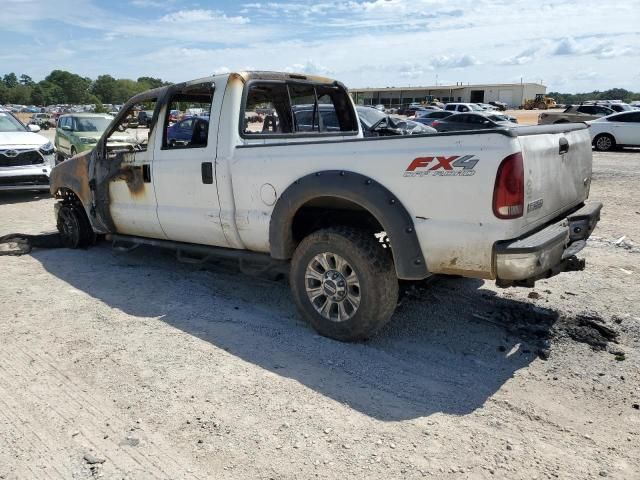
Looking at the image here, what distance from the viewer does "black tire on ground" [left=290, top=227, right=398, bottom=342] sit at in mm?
3795

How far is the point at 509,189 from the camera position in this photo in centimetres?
317

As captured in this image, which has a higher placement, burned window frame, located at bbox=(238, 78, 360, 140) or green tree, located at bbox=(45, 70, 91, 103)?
green tree, located at bbox=(45, 70, 91, 103)

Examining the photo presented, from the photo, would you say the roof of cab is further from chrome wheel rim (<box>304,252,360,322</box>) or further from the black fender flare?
chrome wheel rim (<box>304,252,360,322</box>)

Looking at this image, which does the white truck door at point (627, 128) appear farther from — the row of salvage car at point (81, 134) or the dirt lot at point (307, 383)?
the dirt lot at point (307, 383)

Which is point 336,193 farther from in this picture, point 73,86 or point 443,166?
point 73,86

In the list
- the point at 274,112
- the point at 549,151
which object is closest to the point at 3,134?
the point at 274,112

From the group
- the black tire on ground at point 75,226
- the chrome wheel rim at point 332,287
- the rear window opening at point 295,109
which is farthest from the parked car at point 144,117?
the chrome wheel rim at point 332,287

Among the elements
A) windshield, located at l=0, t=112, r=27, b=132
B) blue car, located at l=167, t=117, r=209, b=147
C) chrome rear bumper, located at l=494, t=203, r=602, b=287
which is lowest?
chrome rear bumper, located at l=494, t=203, r=602, b=287

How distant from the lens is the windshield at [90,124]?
15.3m

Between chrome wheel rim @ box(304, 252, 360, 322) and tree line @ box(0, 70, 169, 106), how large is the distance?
126 meters

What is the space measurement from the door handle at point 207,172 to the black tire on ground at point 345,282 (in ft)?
3.53

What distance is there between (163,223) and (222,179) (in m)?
1.06

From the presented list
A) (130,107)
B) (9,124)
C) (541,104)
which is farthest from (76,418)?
(541,104)

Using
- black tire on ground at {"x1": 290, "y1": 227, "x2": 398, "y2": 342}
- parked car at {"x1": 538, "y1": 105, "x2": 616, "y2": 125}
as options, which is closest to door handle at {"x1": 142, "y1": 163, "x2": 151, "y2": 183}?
black tire on ground at {"x1": 290, "y1": 227, "x2": 398, "y2": 342}
